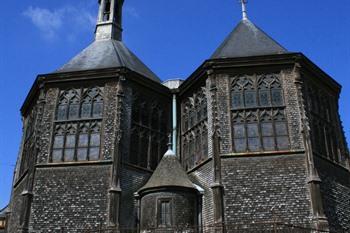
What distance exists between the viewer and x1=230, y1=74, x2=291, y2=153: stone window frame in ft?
63.3

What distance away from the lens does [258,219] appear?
17688 mm

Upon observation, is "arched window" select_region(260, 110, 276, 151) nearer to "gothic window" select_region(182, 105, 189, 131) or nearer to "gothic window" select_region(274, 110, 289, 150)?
"gothic window" select_region(274, 110, 289, 150)

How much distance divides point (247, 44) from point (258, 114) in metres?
4.37

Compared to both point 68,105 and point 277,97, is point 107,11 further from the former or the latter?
point 277,97

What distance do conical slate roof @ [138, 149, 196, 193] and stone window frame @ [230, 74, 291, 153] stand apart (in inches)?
98.1

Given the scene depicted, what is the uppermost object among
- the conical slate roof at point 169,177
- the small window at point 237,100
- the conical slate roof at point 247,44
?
the conical slate roof at point 247,44

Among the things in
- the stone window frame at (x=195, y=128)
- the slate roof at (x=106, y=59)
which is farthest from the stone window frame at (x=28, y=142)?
the stone window frame at (x=195, y=128)

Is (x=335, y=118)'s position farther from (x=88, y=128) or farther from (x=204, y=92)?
(x=88, y=128)

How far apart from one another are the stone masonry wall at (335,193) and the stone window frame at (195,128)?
506cm

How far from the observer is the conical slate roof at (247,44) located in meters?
21.6

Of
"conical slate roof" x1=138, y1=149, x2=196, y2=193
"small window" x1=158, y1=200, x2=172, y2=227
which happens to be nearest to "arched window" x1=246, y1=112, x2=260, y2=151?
"conical slate roof" x1=138, y1=149, x2=196, y2=193

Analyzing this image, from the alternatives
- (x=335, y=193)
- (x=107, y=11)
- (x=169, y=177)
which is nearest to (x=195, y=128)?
(x=169, y=177)

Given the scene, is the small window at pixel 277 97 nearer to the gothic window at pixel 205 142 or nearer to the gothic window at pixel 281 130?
the gothic window at pixel 281 130

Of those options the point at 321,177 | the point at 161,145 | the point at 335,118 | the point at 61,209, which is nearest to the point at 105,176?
the point at 61,209
